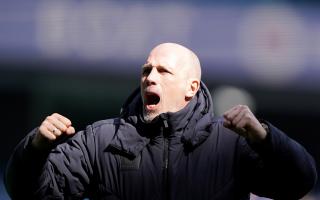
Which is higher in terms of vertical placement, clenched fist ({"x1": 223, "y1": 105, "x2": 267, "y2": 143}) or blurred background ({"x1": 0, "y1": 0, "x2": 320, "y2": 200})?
clenched fist ({"x1": 223, "y1": 105, "x2": 267, "y2": 143})

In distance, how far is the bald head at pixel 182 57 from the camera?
11.0ft

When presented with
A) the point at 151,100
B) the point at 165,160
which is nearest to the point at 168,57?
the point at 151,100

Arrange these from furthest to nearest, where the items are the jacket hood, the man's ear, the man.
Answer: the man's ear → the jacket hood → the man

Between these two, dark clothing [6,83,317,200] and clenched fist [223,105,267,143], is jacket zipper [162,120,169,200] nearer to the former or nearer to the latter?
dark clothing [6,83,317,200]

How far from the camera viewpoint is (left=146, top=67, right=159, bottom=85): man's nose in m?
3.27

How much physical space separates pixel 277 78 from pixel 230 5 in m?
1.07

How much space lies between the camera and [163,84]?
129 inches

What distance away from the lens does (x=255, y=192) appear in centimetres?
314

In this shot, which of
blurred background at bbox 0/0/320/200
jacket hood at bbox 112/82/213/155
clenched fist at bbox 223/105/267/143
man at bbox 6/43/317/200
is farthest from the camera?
blurred background at bbox 0/0/320/200

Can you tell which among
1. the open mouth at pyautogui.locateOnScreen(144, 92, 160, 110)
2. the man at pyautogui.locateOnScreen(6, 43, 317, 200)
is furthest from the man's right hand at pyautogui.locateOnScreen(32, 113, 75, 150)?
the open mouth at pyautogui.locateOnScreen(144, 92, 160, 110)

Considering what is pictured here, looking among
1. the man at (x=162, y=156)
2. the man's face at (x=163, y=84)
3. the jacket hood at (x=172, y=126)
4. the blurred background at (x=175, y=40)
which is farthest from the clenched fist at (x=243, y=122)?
the blurred background at (x=175, y=40)

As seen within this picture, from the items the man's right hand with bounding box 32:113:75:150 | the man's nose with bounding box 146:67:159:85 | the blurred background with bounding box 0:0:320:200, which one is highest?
the man's nose with bounding box 146:67:159:85

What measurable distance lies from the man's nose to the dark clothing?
0.35 ft

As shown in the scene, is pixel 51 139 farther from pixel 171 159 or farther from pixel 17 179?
pixel 171 159
